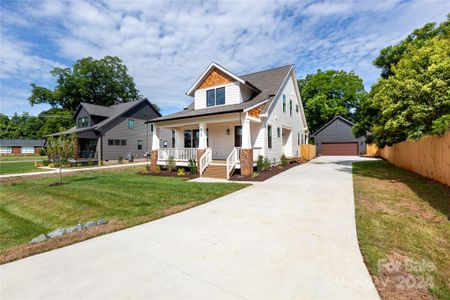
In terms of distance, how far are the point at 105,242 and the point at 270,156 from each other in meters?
11.8

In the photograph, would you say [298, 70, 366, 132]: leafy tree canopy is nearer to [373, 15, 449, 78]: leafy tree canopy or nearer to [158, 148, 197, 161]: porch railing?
[373, 15, 449, 78]: leafy tree canopy

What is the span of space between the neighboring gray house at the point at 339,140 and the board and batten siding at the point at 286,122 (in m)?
11.5

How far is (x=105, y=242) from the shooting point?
3.77 metres

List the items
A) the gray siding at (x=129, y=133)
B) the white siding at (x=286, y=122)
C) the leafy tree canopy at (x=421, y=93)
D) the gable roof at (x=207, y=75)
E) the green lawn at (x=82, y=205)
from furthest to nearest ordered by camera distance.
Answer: the gray siding at (x=129, y=133), the white siding at (x=286, y=122), the gable roof at (x=207, y=75), the leafy tree canopy at (x=421, y=93), the green lawn at (x=82, y=205)

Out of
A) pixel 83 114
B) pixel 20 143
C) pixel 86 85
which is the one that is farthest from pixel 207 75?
pixel 20 143

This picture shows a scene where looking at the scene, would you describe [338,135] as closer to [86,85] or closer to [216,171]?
[216,171]

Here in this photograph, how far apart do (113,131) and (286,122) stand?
2023cm

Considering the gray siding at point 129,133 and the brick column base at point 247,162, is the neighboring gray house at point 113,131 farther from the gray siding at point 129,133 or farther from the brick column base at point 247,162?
the brick column base at point 247,162

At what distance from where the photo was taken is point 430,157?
8.71 metres

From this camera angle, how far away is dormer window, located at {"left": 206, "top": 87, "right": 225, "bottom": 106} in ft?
47.7

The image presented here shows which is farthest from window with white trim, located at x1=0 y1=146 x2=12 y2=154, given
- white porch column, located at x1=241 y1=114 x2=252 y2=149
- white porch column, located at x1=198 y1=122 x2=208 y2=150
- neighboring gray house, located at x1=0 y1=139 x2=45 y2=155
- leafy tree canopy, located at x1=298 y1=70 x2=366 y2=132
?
leafy tree canopy, located at x1=298 y1=70 x2=366 y2=132

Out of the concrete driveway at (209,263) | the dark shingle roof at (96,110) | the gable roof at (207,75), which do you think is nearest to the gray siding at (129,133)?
the dark shingle roof at (96,110)

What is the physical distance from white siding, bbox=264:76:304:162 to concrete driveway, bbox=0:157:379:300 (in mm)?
9619

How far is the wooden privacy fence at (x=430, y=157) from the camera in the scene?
724 centimetres
